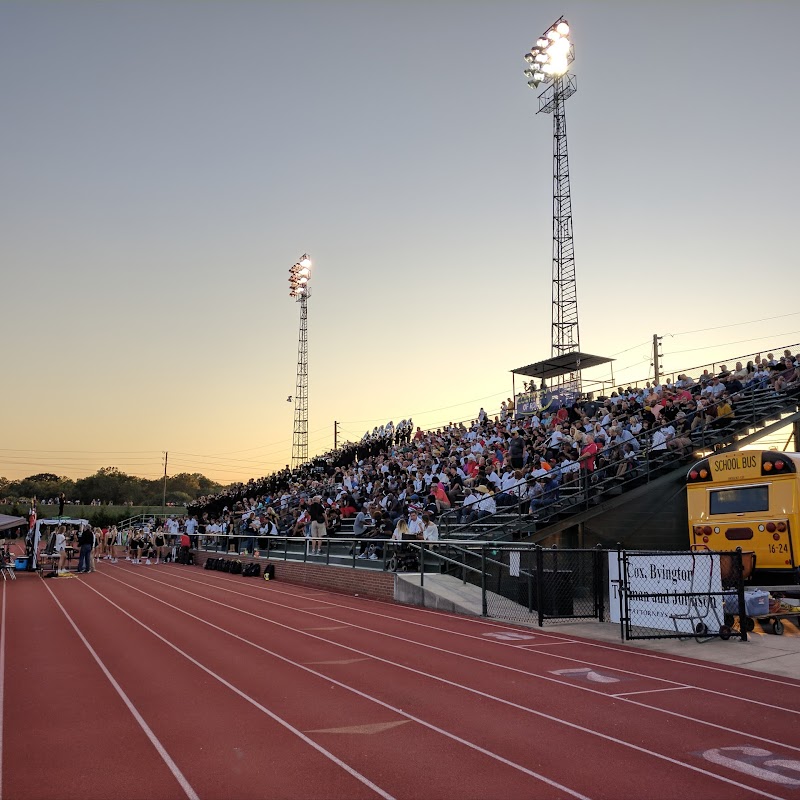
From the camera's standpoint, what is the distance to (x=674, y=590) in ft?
37.2

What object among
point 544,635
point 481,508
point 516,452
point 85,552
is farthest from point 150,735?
point 85,552

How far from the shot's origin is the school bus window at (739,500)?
45.7 feet

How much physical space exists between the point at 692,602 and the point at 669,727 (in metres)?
4.96

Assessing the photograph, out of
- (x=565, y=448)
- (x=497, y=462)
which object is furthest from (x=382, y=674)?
(x=497, y=462)

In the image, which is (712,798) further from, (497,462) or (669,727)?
(497,462)

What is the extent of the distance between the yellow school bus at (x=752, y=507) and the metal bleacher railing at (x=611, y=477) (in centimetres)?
258

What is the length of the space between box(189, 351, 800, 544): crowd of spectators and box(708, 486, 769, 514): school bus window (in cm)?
313

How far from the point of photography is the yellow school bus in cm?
1333

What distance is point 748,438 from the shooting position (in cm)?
1902

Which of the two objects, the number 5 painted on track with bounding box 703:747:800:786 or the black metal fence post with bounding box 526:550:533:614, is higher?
the black metal fence post with bounding box 526:550:533:614

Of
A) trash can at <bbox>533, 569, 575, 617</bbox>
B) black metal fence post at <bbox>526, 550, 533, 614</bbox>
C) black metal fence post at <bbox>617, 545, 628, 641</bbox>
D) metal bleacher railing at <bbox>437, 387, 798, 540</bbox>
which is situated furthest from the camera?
metal bleacher railing at <bbox>437, 387, 798, 540</bbox>

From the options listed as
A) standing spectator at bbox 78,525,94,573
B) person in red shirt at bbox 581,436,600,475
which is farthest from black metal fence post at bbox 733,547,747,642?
standing spectator at bbox 78,525,94,573

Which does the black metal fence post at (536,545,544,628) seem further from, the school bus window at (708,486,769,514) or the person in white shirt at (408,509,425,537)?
the person in white shirt at (408,509,425,537)

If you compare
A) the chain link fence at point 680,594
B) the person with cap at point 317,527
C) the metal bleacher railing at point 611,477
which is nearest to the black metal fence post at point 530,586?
the chain link fence at point 680,594
